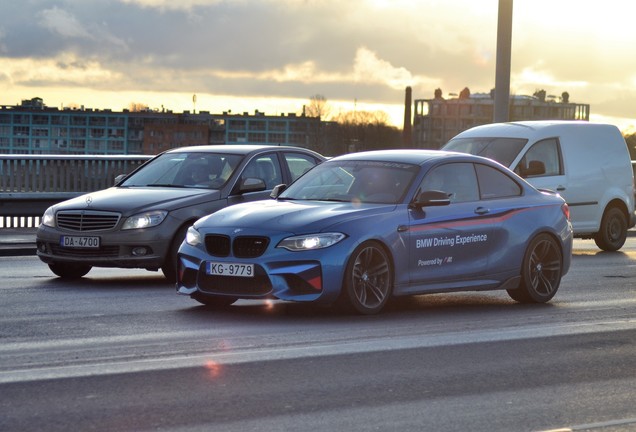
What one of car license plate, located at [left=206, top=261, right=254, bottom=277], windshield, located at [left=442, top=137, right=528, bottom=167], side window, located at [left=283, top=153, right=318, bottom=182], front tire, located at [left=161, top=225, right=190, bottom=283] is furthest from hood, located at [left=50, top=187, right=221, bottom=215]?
windshield, located at [left=442, top=137, right=528, bottom=167]

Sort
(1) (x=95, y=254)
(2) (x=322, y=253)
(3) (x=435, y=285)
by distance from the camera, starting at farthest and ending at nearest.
→ (1) (x=95, y=254) < (3) (x=435, y=285) < (2) (x=322, y=253)

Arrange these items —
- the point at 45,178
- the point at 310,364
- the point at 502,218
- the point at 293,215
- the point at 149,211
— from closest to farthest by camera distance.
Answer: the point at 310,364, the point at 293,215, the point at 502,218, the point at 149,211, the point at 45,178

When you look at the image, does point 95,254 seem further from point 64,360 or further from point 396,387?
point 396,387

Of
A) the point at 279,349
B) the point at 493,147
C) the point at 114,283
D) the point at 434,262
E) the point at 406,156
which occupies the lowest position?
the point at 114,283

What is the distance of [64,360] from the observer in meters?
8.96

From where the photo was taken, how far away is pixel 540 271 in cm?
1318

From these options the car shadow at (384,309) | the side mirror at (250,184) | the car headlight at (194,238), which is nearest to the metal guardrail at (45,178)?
the side mirror at (250,184)

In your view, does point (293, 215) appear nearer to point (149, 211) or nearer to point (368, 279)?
point (368, 279)

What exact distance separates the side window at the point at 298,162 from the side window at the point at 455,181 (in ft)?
12.6

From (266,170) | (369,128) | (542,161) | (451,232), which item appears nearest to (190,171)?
→ (266,170)

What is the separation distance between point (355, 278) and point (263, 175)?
4849 millimetres

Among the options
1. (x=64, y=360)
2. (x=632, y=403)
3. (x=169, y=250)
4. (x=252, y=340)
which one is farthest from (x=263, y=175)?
(x=632, y=403)

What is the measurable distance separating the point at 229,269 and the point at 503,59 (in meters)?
15.0

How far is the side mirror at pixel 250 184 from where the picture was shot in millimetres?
15266
